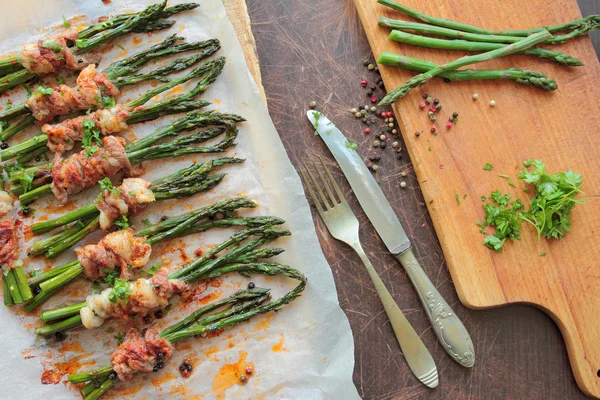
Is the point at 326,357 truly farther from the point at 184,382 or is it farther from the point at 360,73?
the point at 360,73

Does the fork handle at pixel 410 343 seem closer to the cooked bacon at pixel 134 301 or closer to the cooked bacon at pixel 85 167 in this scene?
the cooked bacon at pixel 134 301

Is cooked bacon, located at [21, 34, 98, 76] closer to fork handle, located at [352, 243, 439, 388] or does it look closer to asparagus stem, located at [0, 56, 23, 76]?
asparagus stem, located at [0, 56, 23, 76]

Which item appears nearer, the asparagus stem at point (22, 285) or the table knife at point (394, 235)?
the asparagus stem at point (22, 285)

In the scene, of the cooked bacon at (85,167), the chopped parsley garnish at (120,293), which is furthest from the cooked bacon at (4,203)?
the chopped parsley garnish at (120,293)

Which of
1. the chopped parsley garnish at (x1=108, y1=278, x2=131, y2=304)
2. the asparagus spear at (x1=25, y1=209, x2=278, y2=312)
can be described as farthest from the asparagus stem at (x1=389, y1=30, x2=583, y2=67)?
the chopped parsley garnish at (x1=108, y1=278, x2=131, y2=304)

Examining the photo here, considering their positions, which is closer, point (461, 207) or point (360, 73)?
point (461, 207)

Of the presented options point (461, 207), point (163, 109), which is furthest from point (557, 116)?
point (163, 109)

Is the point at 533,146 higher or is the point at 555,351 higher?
the point at 533,146
